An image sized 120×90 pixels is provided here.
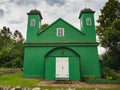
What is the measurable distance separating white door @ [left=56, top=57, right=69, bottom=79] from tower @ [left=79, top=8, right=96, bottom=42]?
5187 millimetres

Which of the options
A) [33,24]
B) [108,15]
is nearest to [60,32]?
[33,24]

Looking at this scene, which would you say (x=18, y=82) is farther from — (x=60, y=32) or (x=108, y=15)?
(x=108, y=15)

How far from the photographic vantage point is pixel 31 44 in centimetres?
2138

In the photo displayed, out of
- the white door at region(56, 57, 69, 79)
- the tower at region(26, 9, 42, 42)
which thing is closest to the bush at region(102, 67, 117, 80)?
the white door at region(56, 57, 69, 79)

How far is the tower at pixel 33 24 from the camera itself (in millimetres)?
22266

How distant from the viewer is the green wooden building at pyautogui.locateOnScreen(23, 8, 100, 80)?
61.9ft

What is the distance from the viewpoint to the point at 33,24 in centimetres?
2305

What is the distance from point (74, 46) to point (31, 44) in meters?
5.55

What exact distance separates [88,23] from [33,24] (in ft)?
25.0

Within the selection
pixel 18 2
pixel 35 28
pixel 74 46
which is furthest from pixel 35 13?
pixel 74 46

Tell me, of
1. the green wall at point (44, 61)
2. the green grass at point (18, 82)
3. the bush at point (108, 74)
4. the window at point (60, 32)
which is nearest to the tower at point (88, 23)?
the green wall at point (44, 61)

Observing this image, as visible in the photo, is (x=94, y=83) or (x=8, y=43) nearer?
(x=94, y=83)

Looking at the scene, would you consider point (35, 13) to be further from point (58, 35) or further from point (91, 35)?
point (91, 35)

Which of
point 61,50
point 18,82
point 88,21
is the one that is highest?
point 88,21
